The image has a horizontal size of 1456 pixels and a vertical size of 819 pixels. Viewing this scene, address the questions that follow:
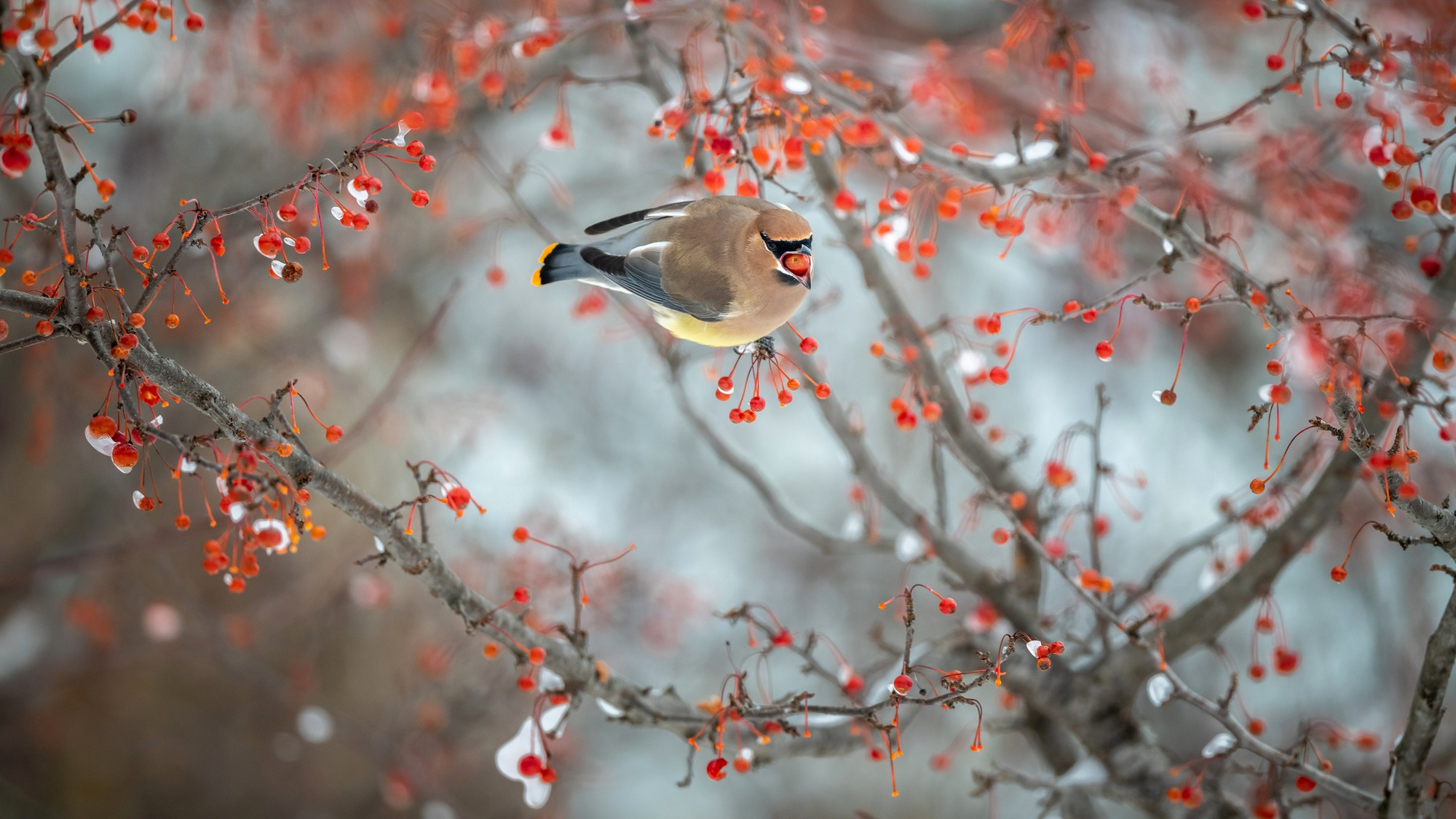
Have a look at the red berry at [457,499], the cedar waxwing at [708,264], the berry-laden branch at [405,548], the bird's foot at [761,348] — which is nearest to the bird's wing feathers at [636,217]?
the cedar waxwing at [708,264]

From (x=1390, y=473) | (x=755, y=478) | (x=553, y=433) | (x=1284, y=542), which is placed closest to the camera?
(x=1390, y=473)

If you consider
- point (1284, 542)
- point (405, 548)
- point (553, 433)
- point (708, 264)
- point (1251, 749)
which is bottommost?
point (1251, 749)

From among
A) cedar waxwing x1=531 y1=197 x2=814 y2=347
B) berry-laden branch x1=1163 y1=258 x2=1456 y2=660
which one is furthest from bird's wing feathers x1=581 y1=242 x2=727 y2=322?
berry-laden branch x1=1163 y1=258 x2=1456 y2=660

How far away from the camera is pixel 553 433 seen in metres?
6.97

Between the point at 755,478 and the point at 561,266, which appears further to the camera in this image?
the point at 755,478

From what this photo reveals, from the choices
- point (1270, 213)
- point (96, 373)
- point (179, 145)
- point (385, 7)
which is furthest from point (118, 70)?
point (1270, 213)

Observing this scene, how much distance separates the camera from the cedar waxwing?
2258 millimetres

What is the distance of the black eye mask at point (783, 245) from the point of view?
2209 mm

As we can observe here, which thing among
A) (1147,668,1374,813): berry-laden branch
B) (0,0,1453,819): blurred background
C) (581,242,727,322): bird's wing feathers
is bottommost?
(1147,668,1374,813): berry-laden branch

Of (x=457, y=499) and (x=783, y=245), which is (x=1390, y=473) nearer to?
(x=783, y=245)

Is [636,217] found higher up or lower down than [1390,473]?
higher up

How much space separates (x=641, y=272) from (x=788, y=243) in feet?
1.32

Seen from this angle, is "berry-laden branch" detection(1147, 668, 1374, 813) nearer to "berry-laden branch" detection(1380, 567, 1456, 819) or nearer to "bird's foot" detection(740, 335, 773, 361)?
"berry-laden branch" detection(1380, 567, 1456, 819)

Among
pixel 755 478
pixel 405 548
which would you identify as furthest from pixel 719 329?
pixel 755 478
